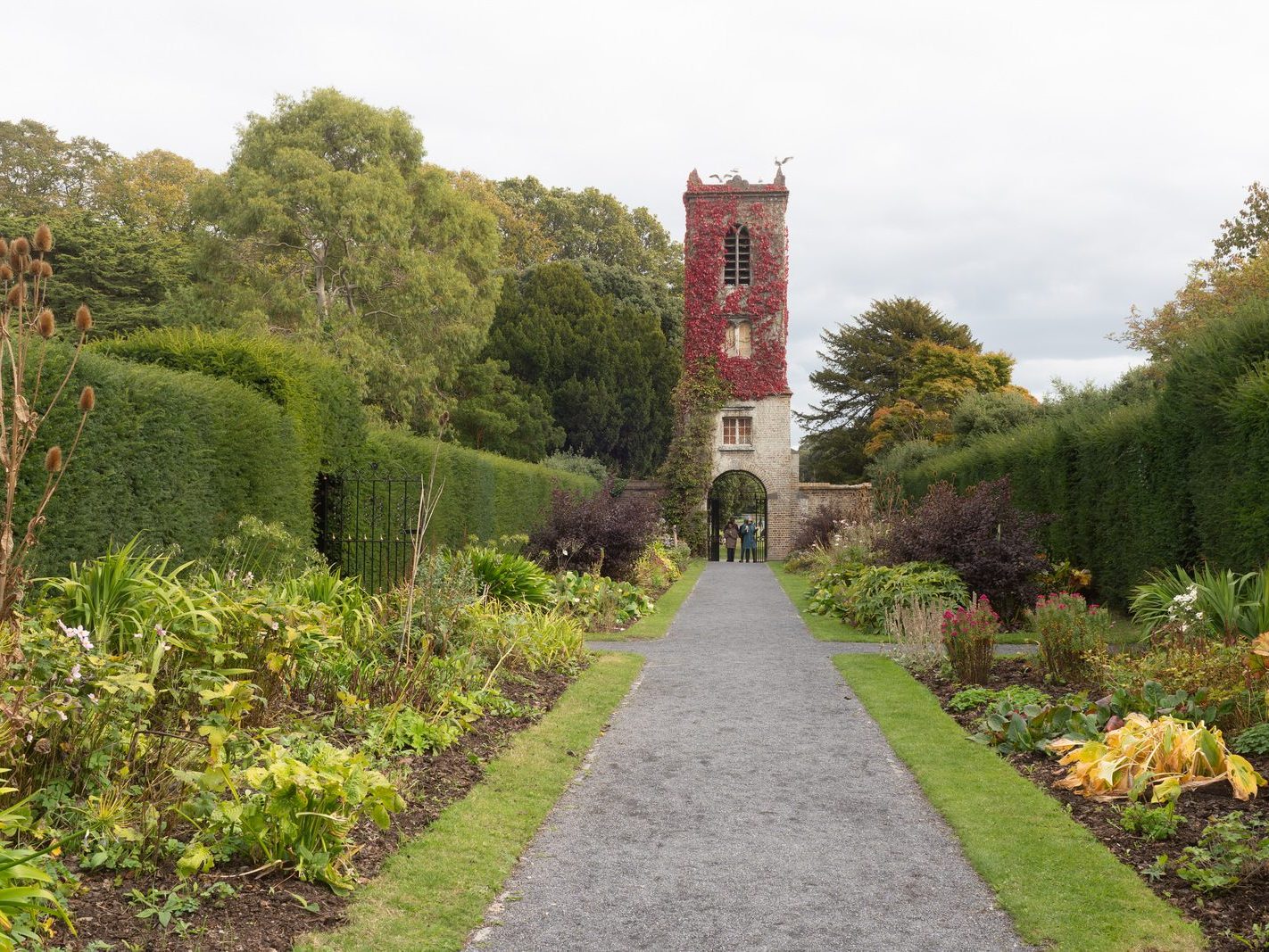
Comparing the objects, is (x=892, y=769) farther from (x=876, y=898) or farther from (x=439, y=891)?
(x=439, y=891)

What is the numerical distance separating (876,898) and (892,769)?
241cm

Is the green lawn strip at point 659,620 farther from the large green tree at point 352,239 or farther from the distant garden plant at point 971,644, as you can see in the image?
the large green tree at point 352,239

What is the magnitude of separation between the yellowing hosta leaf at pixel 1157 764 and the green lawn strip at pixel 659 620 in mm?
7838

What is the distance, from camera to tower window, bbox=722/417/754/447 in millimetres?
36094

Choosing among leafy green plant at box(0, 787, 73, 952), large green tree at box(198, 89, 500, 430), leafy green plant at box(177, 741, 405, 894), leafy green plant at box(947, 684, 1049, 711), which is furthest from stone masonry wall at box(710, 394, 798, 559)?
leafy green plant at box(0, 787, 73, 952)

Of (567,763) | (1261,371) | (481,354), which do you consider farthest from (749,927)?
(481,354)

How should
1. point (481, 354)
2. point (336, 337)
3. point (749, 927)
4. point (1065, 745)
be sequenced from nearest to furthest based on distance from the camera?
point (749, 927)
point (1065, 745)
point (336, 337)
point (481, 354)

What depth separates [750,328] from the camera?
36.7 m

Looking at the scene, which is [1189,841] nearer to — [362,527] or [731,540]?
[362,527]

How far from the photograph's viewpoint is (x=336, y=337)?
27.9 metres

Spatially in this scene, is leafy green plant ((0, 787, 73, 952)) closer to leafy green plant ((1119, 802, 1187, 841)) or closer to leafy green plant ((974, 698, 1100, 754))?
leafy green plant ((1119, 802, 1187, 841))

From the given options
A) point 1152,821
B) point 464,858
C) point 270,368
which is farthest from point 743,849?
point 270,368

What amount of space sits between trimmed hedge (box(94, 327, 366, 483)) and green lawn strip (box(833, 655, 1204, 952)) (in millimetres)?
6817

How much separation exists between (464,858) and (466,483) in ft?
41.6
